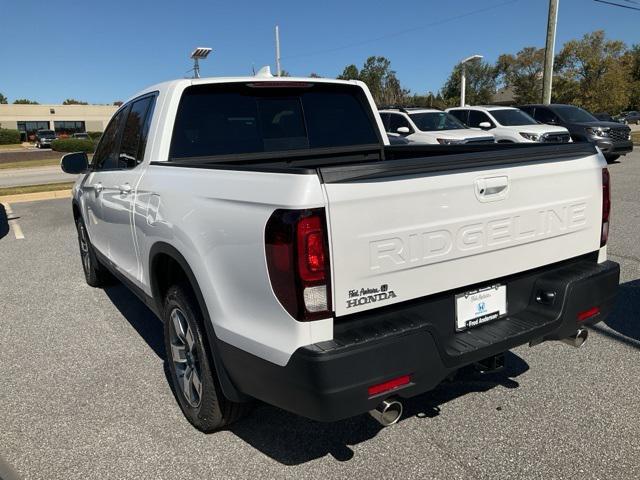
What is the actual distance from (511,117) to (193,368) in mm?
15118

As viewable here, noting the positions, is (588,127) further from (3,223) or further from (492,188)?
(492,188)

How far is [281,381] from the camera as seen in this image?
88.0 inches

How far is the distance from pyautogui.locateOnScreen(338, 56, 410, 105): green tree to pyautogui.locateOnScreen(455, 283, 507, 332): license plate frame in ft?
170

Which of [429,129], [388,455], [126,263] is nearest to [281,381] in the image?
[388,455]

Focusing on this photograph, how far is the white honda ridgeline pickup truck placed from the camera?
2.13 meters

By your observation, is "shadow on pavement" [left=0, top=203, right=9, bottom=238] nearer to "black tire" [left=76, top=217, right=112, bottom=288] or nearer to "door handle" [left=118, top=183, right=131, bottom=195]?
"black tire" [left=76, top=217, right=112, bottom=288]

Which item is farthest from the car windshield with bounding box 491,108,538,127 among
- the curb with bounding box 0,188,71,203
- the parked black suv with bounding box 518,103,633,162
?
the curb with bounding box 0,188,71,203

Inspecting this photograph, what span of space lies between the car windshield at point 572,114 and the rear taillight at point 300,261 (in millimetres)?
17057

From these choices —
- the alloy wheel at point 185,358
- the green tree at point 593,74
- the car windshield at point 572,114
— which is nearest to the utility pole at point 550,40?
the car windshield at point 572,114

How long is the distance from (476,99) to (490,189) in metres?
85.6

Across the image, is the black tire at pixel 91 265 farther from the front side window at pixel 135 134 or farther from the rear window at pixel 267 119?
the rear window at pixel 267 119

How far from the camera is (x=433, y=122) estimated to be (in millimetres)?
14469

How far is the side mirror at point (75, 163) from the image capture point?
5.25 metres

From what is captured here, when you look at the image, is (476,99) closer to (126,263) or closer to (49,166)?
(49,166)
